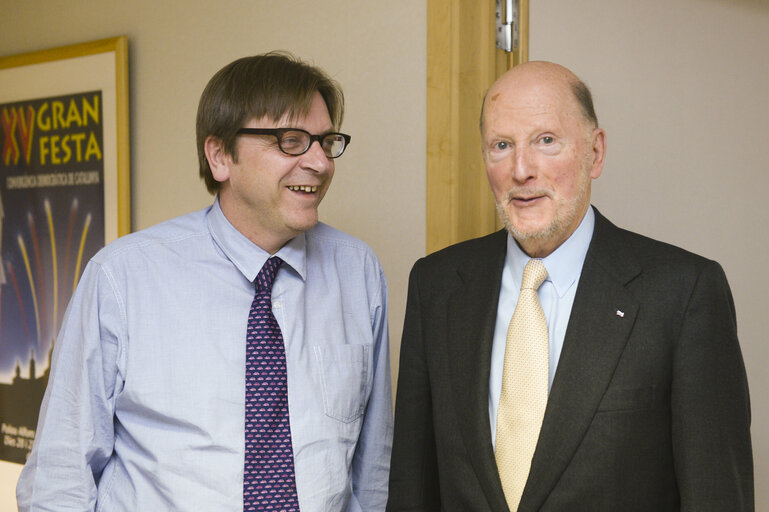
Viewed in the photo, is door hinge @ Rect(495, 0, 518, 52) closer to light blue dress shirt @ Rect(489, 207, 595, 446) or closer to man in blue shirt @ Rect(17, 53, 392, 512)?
man in blue shirt @ Rect(17, 53, 392, 512)

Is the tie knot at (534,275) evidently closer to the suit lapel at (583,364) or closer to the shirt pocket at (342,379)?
the suit lapel at (583,364)

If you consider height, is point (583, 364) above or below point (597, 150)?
below

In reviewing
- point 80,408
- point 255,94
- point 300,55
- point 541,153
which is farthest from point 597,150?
point 300,55

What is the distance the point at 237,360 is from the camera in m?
1.71

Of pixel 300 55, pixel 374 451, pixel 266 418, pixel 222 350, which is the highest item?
pixel 300 55

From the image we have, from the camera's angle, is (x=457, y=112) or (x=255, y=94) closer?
(x=255, y=94)

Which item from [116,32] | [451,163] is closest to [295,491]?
[451,163]

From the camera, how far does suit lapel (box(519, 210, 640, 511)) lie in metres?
1.38

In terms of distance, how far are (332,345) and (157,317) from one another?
1.26 feet

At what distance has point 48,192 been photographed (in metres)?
3.31

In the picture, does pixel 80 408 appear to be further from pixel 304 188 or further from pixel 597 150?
pixel 597 150

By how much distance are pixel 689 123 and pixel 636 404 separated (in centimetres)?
167

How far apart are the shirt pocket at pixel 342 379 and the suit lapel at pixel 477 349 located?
0.99 feet

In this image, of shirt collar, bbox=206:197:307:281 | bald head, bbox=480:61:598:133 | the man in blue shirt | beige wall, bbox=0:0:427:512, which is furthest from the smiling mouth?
beige wall, bbox=0:0:427:512
